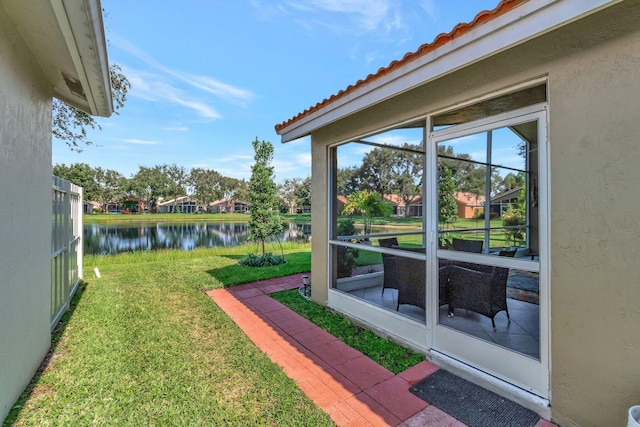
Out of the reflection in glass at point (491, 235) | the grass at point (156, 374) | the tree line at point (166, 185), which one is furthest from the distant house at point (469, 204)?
the tree line at point (166, 185)

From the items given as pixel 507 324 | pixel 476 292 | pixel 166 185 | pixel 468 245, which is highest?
pixel 166 185

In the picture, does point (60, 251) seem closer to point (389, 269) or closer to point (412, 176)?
point (389, 269)

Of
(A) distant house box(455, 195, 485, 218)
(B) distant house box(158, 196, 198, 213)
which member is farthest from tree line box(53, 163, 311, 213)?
(A) distant house box(455, 195, 485, 218)

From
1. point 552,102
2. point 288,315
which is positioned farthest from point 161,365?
point 552,102

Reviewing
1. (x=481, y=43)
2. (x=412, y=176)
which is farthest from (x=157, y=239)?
A: (x=481, y=43)

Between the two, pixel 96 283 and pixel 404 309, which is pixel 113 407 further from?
pixel 96 283

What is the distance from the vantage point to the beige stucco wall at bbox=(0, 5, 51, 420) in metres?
2.03

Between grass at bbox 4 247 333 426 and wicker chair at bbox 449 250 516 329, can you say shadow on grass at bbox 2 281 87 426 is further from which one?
wicker chair at bbox 449 250 516 329

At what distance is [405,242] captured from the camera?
A: 162 inches

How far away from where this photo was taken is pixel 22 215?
7.79ft

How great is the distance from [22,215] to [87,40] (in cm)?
→ 150

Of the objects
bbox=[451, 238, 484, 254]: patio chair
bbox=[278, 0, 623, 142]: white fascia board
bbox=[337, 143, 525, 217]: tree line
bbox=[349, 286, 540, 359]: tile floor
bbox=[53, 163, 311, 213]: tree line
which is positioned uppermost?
bbox=[53, 163, 311, 213]: tree line

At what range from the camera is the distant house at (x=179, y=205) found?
6384 cm

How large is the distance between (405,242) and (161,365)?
10.7ft
